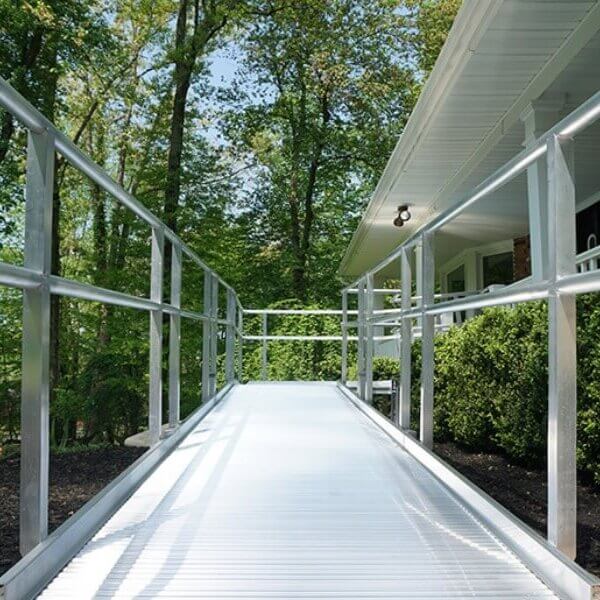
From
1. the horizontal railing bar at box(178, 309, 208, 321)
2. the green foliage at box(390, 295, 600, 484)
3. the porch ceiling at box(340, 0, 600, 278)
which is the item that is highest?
the porch ceiling at box(340, 0, 600, 278)

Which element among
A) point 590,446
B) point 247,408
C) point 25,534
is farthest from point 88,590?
point 247,408

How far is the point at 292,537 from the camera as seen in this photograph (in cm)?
212

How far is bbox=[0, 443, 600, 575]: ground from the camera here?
3398 millimetres

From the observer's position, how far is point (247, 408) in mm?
5738

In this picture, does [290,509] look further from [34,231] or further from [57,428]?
[57,428]

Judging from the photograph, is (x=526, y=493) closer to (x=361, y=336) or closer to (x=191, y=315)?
(x=191, y=315)

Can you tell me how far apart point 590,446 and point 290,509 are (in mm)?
1932

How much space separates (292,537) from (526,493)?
2.40 m

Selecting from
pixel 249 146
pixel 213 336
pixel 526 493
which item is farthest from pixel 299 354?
pixel 526 493

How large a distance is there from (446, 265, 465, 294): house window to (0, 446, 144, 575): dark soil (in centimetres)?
806

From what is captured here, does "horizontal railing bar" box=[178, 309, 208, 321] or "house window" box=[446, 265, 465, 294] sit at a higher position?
"house window" box=[446, 265, 465, 294]

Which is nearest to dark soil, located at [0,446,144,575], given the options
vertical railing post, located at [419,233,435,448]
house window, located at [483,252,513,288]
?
vertical railing post, located at [419,233,435,448]

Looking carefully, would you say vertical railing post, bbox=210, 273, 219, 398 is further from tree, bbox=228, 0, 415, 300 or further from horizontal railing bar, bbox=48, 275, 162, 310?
tree, bbox=228, 0, 415, 300

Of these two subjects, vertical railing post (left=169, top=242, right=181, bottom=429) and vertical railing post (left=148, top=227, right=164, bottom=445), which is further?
vertical railing post (left=169, top=242, right=181, bottom=429)
